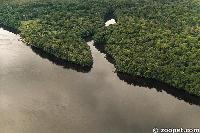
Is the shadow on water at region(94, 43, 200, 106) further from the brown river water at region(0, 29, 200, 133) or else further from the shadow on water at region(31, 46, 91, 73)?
the shadow on water at region(31, 46, 91, 73)

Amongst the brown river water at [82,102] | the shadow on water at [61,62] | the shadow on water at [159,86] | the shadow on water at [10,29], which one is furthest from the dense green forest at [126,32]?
the brown river water at [82,102]

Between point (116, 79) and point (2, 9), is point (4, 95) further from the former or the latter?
point (2, 9)

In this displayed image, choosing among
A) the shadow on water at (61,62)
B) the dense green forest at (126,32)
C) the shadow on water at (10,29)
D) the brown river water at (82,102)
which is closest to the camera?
the brown river water at (82,102)

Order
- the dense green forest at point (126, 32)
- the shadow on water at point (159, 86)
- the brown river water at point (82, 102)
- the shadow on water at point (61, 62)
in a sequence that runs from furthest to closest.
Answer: the shadow on water at point (61, 62)
the dense green forest at point (126, 32)
the shadow on water at point (159, 86)
the brown river water at point (82, 102)

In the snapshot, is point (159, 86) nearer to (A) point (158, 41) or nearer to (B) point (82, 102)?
(A) point (158, 41)

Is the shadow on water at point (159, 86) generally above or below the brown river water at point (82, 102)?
above

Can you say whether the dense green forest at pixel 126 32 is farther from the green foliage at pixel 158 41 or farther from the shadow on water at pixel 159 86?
the shadow on water at pixel 159 86

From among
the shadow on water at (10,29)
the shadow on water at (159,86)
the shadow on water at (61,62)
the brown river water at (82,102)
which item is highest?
the shadow on water at (10,29)

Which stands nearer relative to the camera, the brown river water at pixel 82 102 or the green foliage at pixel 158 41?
the brown river water at pixel 82 102
